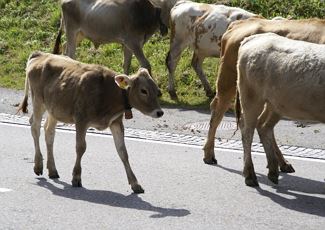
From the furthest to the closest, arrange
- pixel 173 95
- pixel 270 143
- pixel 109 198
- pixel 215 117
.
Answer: pixel 173 95 → pixel 215 117 → pixel 270 143 → pixel 109 198

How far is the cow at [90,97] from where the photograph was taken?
10.3 metres

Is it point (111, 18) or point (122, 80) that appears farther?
point (111, 18)

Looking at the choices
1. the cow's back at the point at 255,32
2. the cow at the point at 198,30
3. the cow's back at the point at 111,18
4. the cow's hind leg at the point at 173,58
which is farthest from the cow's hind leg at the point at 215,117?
the cow's back at the point at 111,18

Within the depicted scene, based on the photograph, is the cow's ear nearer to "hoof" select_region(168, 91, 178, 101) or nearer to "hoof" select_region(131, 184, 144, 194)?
"hoof" select_region(131, 184, 144, 194)

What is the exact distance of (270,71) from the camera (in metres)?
10.2

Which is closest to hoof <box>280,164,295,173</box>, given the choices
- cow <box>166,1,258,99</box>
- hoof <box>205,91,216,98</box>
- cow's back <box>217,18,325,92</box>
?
cow's back <box>217,18,325,92</box>

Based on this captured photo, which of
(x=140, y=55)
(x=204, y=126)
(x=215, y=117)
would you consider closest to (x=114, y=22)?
(x=140, y=55)

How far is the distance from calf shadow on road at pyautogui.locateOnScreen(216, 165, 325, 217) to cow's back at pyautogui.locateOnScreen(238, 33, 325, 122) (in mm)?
879

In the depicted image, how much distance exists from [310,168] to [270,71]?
2008mm

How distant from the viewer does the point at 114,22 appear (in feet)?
59.3

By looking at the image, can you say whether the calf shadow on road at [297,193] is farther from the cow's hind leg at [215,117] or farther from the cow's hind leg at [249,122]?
the cow's hind leg at [215,117]

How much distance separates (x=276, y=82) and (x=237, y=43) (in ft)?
5.48

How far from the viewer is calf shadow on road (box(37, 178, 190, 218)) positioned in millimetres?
9531

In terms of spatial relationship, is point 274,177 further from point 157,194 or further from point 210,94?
point 210,94
